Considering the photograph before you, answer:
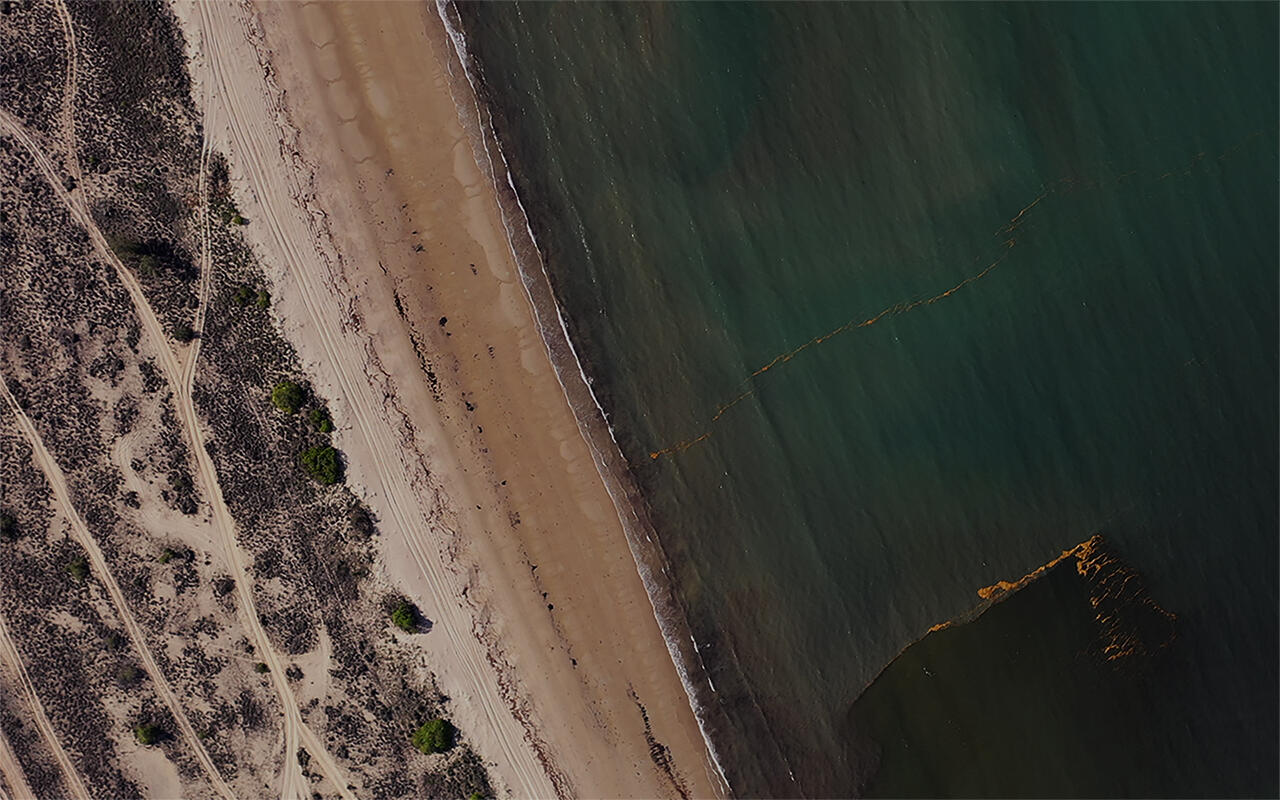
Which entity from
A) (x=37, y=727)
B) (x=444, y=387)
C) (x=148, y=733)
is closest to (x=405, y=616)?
(x=444, y=387)

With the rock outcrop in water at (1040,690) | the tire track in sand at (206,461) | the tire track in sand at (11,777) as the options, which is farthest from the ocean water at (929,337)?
the tire track in sand at (11,777)

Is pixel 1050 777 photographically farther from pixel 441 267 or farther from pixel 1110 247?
pixel 441 267

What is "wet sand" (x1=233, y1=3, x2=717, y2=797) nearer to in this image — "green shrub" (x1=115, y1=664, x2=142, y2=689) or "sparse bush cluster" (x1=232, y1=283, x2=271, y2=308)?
"sparse bush cluster" (x1=232, y1=283, x2=271, y2=308)

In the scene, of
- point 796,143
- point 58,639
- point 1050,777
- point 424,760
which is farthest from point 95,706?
point 1050,777

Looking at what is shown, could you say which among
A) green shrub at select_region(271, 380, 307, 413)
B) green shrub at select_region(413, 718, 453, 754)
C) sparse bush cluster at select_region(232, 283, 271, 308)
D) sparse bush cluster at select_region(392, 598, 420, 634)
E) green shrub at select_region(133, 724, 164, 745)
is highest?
sparse bush cluster at select_region(232, 283, 271, 308)

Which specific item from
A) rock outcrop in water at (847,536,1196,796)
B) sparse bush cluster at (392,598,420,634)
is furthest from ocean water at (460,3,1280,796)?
sparse bush cluster at (392,598,420,634)

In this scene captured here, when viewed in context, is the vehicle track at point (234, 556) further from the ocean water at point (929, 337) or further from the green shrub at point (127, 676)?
the ocean water at point (929, 337)
